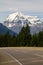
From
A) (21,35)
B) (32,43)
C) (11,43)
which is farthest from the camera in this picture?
(11,43)

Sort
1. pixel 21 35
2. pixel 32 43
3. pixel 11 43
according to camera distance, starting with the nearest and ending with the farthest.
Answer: pixel 32 43
pixel 21 35
pixel 11 43

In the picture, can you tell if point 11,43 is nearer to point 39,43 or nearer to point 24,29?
point 24,29

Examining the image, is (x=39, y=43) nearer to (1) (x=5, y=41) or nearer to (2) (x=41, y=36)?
(2) (x=41, y=36)

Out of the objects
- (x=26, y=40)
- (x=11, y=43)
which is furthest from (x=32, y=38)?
(x=11, y=43)

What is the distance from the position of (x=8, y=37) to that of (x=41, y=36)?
29514mm

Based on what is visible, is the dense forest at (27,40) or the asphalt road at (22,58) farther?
the dense forest at (27,40)

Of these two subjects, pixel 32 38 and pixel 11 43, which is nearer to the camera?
pixel 32 38

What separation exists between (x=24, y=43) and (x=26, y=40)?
14.4 ft

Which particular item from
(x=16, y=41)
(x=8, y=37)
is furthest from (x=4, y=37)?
(x=16, y=41)

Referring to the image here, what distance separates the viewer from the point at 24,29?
146125 millimetres

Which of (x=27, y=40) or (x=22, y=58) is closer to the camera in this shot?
(x=22, y=58)

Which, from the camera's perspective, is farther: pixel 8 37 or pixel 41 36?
pixel 8 37

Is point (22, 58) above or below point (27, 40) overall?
above

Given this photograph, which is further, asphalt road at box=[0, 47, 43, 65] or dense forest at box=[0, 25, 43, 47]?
dense forest at box=[0, 25, 43, 47]
